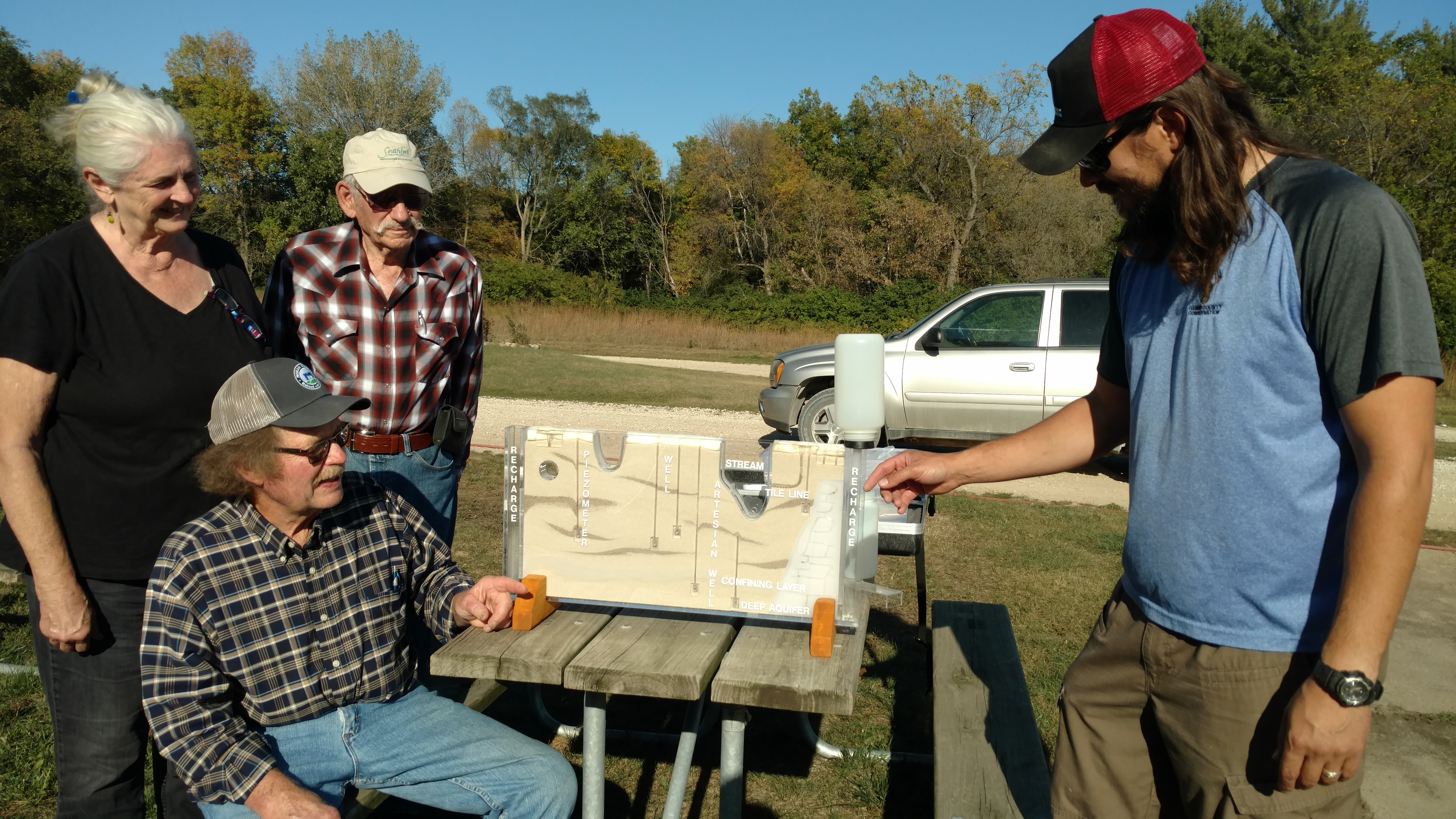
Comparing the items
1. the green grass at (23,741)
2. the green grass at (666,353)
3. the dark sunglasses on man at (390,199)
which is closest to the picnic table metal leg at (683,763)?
the dark sunglasses on man at (390,199)

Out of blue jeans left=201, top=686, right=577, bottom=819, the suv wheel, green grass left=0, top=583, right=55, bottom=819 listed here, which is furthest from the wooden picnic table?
the suv wheel

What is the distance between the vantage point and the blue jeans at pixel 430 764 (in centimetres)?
235

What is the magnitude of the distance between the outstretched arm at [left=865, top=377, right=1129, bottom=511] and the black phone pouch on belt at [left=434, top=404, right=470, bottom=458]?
5.36ft

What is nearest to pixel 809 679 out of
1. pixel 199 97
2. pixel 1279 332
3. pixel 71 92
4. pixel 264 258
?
pixel 1279 332

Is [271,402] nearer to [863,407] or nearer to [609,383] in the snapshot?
[863,407]

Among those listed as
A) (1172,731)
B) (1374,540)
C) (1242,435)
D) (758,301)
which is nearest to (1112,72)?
(1242,435)

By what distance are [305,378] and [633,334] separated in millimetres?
24601

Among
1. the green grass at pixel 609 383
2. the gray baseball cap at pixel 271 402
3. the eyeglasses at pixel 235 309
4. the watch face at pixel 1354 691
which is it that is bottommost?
the green grass at pixel 609 383

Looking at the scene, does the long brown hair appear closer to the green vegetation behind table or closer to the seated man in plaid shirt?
the seated man in plaid shirt

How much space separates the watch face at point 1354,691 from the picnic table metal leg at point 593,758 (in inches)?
62.8

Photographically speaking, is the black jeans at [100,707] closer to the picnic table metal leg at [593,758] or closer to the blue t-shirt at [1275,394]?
the picnic table metal leg at [593,758]

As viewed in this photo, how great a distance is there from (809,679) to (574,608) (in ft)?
2.44

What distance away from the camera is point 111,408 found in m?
2.40

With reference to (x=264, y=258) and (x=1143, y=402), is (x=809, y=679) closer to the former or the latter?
(x=1143, y=402)
